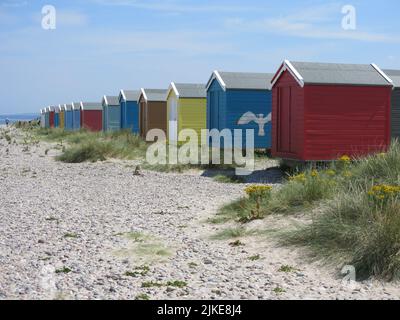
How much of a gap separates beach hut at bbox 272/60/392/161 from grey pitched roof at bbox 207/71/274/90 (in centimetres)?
434

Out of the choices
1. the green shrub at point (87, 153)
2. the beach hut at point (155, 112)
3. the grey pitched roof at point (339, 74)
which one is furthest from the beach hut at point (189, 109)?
the grey pitched roof at point (339, 74)

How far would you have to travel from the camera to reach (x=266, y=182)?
14070mm

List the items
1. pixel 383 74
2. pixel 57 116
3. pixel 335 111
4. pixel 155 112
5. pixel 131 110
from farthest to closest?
1. pixel 57 116
2. pixel 131 110
3. pixel 155 112
4. pixel 383 74
5. pixel 335 111

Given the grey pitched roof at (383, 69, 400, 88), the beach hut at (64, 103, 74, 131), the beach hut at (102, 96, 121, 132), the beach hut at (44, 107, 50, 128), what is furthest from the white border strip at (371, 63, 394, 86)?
the beach hut at (44, 107, 50, 128)

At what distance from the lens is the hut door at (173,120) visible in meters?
24.4

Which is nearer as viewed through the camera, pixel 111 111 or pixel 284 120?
pixel 284 120

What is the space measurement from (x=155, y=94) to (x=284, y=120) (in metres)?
13.3

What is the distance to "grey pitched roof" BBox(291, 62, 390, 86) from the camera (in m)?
14.5

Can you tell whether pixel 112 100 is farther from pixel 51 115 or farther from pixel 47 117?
pixel 47 117

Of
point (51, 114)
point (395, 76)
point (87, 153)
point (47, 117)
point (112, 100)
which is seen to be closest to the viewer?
point (395, 76)

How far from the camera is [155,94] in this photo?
1107 inches

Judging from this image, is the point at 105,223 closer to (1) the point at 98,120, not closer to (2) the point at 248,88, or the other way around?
(2) the point at 248,88

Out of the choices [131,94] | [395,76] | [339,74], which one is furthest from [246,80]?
[131,94]

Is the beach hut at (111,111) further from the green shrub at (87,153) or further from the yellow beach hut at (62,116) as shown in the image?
the yellow beach hut at (62,116)
